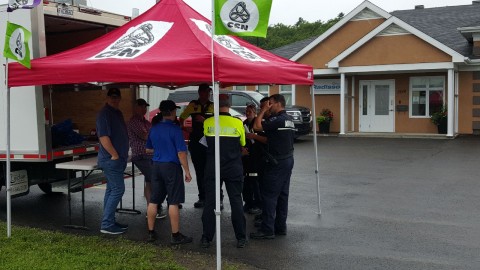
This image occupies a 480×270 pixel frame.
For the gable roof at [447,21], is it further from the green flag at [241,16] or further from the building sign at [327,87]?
the green flag at [241,16]

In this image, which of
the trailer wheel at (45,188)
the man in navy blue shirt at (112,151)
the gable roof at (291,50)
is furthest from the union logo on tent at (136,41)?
the gable roof at (291,50)

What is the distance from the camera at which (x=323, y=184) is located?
35.4ft

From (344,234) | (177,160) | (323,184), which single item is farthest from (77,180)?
(323,184)

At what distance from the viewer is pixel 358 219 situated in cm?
772

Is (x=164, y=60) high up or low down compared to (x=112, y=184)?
up

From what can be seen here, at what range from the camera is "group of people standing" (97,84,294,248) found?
6.19 m

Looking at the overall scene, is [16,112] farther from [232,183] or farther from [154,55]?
[232,183]

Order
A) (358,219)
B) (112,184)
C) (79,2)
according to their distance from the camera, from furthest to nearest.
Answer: (79,2), (358,219), (112,184)

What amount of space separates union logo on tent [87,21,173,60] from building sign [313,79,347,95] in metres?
17.7

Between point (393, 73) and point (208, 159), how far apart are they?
1813 cm

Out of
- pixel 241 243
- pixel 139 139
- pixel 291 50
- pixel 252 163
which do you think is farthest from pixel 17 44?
pixel 291 50

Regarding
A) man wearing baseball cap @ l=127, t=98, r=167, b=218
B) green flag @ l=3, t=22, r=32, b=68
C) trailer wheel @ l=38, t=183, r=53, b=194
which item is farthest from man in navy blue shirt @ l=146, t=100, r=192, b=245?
trailer wheel @ l=38, t=183, r=53, b=194

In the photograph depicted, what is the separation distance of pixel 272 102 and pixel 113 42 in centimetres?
223

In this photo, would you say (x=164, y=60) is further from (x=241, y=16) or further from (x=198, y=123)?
(x=198, y=123)
